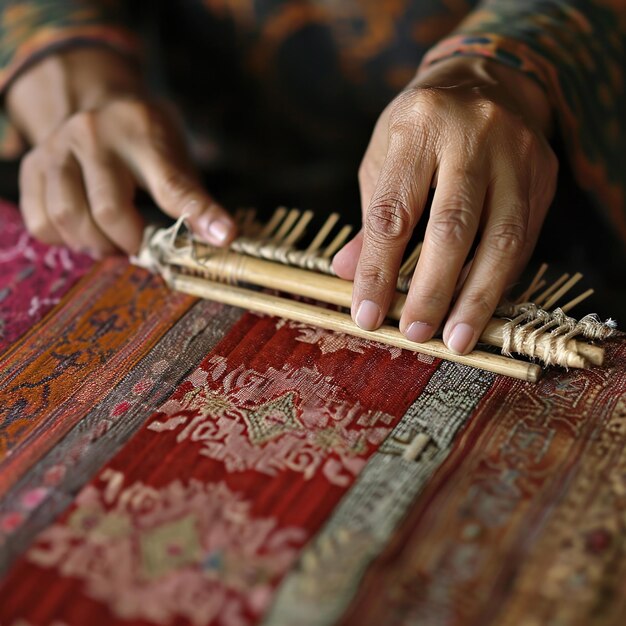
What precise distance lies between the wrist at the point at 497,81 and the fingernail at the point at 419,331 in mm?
360

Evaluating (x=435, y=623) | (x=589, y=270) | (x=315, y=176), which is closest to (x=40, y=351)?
(x=435, y=623)

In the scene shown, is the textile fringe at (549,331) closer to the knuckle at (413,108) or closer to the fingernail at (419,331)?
the fingernail at (419,331)

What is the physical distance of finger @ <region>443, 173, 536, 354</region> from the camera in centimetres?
87

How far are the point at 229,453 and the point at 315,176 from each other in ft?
3.24

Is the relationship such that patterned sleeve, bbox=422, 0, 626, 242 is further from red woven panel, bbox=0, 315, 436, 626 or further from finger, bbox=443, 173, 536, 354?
red woven panel, bbox=0, 315, 436, 626

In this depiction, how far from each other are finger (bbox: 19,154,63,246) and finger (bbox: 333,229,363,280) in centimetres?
57

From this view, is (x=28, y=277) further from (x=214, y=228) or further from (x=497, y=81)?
(x=497, y=81)

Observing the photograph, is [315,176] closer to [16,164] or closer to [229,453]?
[16,164]

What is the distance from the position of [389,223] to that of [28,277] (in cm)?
68

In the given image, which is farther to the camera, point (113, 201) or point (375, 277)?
point (113, 201)

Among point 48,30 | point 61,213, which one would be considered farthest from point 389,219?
point 48,30

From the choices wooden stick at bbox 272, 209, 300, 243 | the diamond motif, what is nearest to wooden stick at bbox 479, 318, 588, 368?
the diamond motif

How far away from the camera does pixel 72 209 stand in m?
1.19

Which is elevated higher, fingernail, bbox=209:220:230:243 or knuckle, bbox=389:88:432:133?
knuckle, bbox=389:88:432:133
